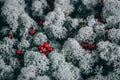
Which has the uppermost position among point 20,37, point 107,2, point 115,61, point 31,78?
point 107,2

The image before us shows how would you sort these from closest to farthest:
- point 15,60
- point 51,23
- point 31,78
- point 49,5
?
point 31,78 → point 15,60 → point 51,23 → point 49,5

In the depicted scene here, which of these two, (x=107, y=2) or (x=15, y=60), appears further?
(x=107, y=2)

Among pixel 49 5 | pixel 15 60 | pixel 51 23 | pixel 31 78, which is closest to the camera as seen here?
pixel 31 78

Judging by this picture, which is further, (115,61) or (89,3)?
(89,3)

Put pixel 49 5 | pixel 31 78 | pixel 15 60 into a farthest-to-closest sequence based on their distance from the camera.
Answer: pixel 49 5
pixel 15 60
pixel 31 78

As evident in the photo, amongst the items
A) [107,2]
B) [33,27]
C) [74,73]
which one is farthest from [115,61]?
[33,27]

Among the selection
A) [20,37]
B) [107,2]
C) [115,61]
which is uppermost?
[107,2]

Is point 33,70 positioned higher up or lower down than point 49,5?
lower down

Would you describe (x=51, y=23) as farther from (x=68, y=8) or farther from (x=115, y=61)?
(x=115, y=61)

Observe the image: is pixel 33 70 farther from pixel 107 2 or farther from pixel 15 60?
pixel 107 2
